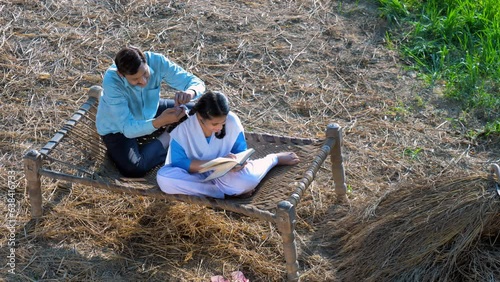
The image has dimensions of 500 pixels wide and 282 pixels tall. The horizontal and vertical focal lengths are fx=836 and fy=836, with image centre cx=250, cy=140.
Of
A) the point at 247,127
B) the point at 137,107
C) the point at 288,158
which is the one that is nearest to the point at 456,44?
the point at 247,127

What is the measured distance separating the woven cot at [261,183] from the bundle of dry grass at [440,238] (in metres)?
0.48

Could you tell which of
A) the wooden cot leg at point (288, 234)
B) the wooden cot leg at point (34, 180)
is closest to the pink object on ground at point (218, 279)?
the wooden cot leg at point (288, 234)

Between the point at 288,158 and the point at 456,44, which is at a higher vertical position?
the point at 288,158

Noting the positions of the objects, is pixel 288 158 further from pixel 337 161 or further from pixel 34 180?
pixel 34 180

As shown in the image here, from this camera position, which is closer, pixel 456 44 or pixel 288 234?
pixel 288 234

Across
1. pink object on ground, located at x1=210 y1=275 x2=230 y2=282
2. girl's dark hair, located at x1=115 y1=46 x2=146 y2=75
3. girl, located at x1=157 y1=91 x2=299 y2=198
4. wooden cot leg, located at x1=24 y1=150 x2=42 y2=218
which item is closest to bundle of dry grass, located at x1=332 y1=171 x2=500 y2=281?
pink object on ground, located at x1=210 y1=275 x2=230 y2=282

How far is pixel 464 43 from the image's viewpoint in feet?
22.5

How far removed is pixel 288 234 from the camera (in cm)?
454

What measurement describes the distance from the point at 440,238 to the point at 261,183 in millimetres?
A: 1118

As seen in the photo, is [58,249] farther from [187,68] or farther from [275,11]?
[275,11]

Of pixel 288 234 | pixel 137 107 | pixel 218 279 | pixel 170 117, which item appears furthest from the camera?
pixel 137 107

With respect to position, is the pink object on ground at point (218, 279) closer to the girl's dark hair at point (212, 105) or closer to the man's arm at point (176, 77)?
the girl's dark hair at point (212, 105)

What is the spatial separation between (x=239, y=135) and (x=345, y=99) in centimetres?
Result: 171

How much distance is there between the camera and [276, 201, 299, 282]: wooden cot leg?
4.46m
